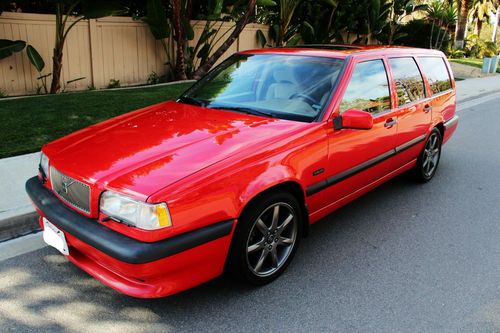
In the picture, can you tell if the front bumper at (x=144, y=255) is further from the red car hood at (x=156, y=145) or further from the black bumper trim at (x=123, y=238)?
the red car hood at (x=156, y=145)

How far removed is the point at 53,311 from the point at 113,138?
126 centimetres

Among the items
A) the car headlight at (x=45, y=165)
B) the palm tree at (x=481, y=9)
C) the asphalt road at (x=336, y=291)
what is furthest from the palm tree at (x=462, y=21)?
the car headlight at (x=45, y=165)

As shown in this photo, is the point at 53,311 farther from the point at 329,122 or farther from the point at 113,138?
the point at 329,122

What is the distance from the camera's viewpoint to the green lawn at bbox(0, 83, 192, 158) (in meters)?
6.05

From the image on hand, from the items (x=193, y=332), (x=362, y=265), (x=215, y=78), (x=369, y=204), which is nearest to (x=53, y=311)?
(x=193, y=332)

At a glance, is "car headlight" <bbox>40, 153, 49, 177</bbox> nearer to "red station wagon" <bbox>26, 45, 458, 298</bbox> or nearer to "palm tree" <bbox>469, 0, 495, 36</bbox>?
"red station wagon" <bbox>26, 45, 458, 298</bbox>

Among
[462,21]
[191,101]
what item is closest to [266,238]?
[191,101]

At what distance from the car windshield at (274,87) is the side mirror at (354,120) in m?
0.18

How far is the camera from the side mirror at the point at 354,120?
3563 mm

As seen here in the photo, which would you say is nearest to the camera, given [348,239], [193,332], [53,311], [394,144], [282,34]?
[193,332]

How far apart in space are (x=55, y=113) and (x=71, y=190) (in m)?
4.80

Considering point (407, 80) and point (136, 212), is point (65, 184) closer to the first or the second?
point (136, 212)

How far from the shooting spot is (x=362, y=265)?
369 centimetres

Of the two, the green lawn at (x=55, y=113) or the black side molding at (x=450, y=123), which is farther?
the green lawn at (x=55, y=113)
